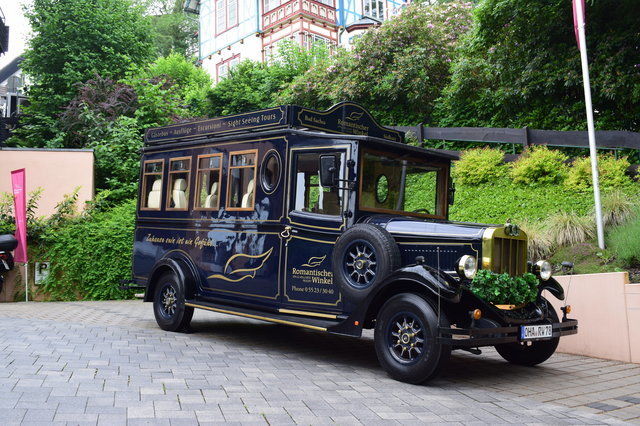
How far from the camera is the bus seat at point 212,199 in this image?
8.34 meters

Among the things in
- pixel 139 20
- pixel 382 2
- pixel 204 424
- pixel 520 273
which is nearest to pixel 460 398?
pixel 520 273

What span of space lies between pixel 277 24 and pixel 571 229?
23.4m

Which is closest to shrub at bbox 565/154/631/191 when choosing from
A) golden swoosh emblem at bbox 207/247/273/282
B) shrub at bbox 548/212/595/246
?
shrub at bbox 548/212/595/246

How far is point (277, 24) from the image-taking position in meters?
29.9

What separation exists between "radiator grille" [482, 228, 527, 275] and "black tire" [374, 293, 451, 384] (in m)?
0.85

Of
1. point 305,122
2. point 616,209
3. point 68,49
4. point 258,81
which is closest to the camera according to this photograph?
point 305,122

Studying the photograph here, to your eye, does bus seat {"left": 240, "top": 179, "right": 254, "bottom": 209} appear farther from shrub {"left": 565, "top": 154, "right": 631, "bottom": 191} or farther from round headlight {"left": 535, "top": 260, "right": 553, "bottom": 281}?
shrub {"left": 565, "top": 154, "right": 631, "bottom": 191}

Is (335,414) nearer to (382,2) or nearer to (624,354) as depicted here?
(624,354)

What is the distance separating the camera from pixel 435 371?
5.47 m

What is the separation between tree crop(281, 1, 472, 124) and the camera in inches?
710

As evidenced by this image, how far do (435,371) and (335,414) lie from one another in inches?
52.0

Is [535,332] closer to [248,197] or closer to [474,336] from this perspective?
[474,336]

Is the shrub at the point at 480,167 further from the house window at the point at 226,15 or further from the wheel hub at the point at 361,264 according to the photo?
the house window at the point at 226,15

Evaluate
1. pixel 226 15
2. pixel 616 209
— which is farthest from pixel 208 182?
pixel 226 15
